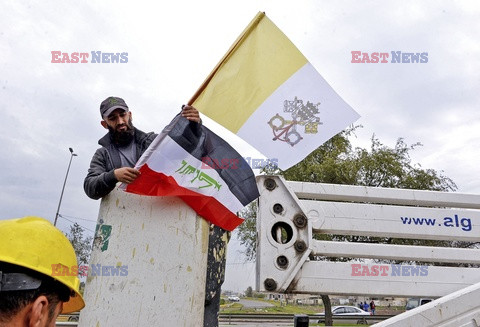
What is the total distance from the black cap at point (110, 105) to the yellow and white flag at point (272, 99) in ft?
1.39

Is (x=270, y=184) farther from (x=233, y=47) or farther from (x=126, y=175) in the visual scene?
(x=233, y=47)

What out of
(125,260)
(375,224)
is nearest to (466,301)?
(375,224)

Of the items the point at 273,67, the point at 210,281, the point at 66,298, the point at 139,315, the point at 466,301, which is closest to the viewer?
the point at 66,298

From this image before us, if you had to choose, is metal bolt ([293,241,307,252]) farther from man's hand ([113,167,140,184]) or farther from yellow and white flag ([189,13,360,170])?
man's hand ([113,167,140,184])

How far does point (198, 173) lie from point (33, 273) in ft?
3.52

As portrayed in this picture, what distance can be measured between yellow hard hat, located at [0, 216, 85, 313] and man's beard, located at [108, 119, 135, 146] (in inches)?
47.4

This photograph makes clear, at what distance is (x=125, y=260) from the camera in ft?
5.83

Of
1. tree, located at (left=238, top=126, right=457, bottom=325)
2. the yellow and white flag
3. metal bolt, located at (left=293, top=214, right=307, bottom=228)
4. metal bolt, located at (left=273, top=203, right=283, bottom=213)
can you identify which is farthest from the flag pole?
tree, located at (left=238, top=126, right=457, bottom=325)

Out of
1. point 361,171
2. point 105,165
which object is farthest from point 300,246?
point 361,171

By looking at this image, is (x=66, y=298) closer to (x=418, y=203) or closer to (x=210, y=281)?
(x=210, y=281)

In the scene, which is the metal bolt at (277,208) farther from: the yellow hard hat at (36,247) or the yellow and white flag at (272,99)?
the yellow hard hat at (36,247)

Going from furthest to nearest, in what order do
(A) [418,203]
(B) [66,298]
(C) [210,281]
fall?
(A) [418,203]
(C) [210,281]
(B) [66,298]

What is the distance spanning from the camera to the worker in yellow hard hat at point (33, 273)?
3.30 ft

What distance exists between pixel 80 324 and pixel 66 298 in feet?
1.93
